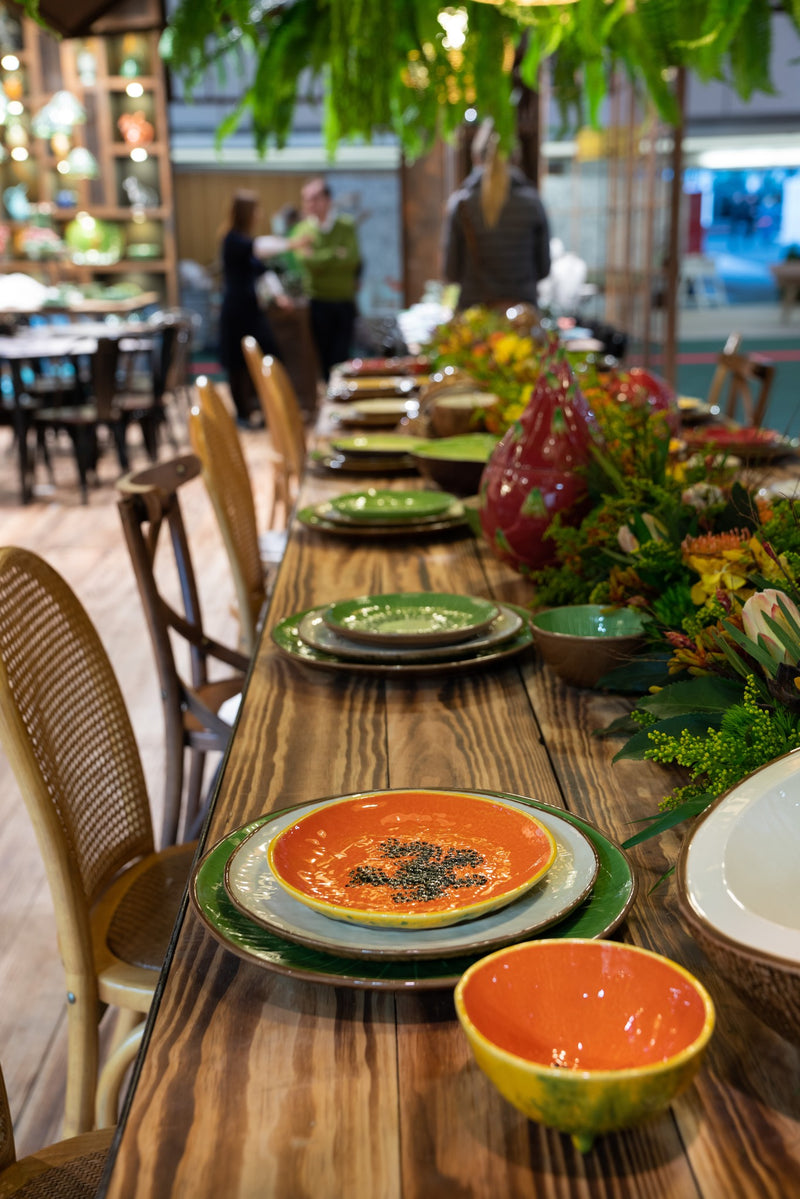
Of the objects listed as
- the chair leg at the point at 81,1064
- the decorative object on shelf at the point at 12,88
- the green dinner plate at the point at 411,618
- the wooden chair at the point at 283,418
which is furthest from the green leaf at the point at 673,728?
the decorative object on shelf at the point at 12,88

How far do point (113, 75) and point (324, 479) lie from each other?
9.00 m

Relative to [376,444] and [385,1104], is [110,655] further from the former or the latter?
[385,1104]

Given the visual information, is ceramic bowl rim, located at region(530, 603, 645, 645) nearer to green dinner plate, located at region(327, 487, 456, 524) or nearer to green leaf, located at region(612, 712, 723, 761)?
green leaf, located at region(612, 712, 723, 761)

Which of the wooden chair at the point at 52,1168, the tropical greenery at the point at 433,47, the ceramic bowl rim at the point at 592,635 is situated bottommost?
the wooden chair at the point at 52,1168

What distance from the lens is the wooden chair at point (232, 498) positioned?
2.27 metres

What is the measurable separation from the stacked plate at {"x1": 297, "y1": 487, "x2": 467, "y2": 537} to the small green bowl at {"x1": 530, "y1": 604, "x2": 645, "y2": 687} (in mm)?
653

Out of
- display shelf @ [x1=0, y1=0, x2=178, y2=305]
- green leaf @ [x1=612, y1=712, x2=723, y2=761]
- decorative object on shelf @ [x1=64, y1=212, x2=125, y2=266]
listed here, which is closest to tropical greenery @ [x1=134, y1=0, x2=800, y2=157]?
green leaf @ [x1=612, y1=712, x2=723, y2=761]

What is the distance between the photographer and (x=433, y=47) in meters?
1.36

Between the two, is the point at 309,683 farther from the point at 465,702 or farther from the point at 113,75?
the point at 113,75

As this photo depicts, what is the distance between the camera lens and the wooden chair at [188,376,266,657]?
227 cm

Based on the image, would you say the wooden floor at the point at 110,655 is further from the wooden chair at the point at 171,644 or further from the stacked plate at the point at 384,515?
the stacked plate at the point at 384,515

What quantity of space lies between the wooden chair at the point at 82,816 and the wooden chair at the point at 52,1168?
0.18 metres

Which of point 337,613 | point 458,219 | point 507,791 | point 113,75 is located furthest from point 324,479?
point 113,75

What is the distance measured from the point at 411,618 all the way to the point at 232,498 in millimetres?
1067
